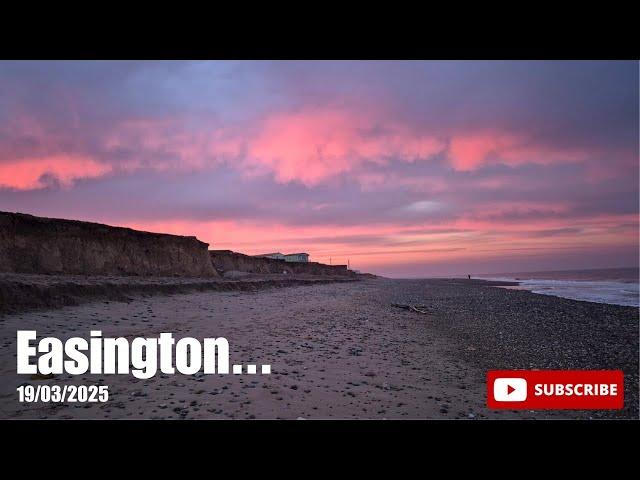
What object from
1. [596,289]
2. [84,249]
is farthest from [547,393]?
[596,289]

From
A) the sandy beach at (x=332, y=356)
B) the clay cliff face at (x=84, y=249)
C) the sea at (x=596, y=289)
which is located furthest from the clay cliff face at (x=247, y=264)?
the sea at (x=596, y=289)

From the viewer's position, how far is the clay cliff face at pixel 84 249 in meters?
18.2

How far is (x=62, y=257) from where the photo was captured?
2034 centimetres

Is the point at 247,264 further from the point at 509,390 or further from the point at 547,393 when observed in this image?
the point at 547,393

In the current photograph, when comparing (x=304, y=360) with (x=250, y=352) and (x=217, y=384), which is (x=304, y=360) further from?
(x=217, y=384)

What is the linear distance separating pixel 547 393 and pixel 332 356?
4.38 metres

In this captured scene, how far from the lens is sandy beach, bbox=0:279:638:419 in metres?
5.38

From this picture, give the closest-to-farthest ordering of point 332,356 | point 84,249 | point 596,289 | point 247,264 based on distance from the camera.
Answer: point 332,356, point 84,249, point 596,289, point 247,264

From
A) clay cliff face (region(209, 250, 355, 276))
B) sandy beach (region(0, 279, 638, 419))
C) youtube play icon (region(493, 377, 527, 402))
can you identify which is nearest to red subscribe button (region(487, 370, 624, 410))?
youtube play icon (region(493, 377, 527, 402))

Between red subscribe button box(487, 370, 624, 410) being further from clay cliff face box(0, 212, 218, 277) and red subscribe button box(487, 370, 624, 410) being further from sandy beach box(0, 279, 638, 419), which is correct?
clay cliff face box(0, 212, 218, 277)

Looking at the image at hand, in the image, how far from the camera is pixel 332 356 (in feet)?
28.0

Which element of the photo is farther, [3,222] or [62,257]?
[62,257]
